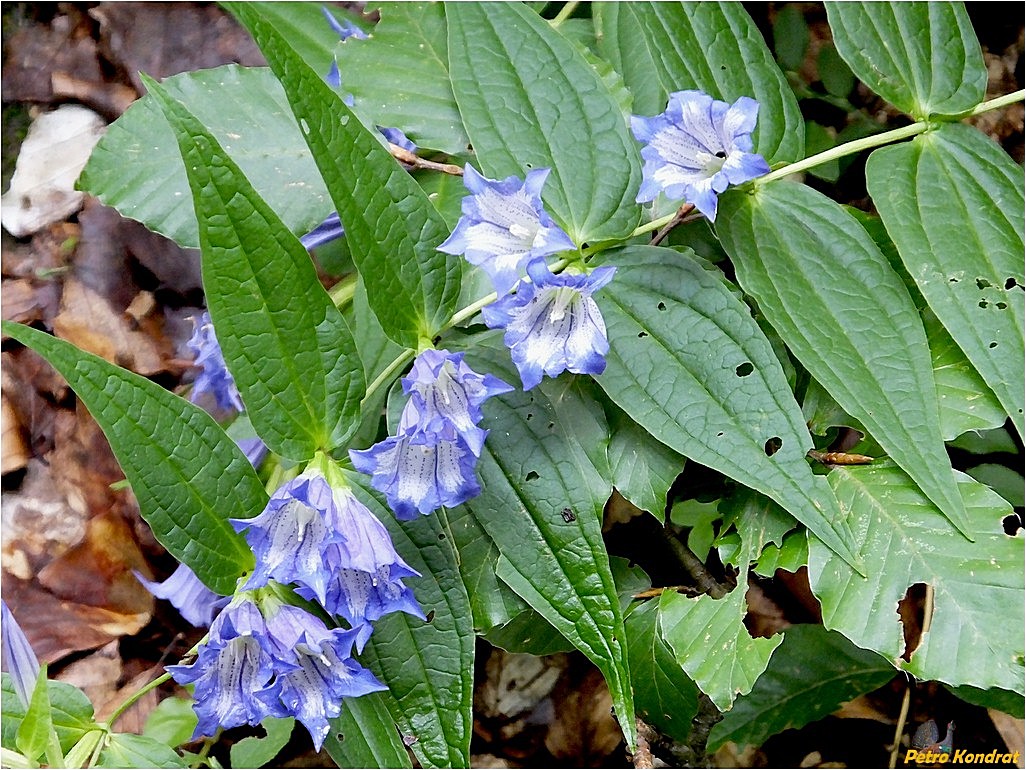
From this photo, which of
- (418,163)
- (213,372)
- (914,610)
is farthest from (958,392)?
(213,372)

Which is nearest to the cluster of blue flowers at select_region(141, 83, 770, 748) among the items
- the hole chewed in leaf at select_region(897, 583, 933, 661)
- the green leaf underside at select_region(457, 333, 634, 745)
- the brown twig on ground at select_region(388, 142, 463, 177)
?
the green leaf underside at select_region(457, 333, 634, 745)

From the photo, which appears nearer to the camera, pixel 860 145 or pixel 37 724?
pixel 37 724

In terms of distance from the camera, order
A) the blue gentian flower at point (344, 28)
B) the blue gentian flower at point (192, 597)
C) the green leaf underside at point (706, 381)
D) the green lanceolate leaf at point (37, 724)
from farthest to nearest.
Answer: the blue gentian flower at point (344, 28)
the blue gentian flower at point (192, 597)
the green leaf underside at point (706, 381)
the green lanceolate leaf at point (37, 724)

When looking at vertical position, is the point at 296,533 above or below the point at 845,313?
below

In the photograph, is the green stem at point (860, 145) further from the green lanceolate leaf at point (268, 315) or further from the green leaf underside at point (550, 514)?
the green lanceolate leaf at point (268, 315)

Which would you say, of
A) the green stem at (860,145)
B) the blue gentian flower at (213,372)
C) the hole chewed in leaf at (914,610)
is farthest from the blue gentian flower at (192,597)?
the hole chewed in leaf at (914,610)

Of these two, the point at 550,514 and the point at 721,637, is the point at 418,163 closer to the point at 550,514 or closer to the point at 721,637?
the point at 550,514
